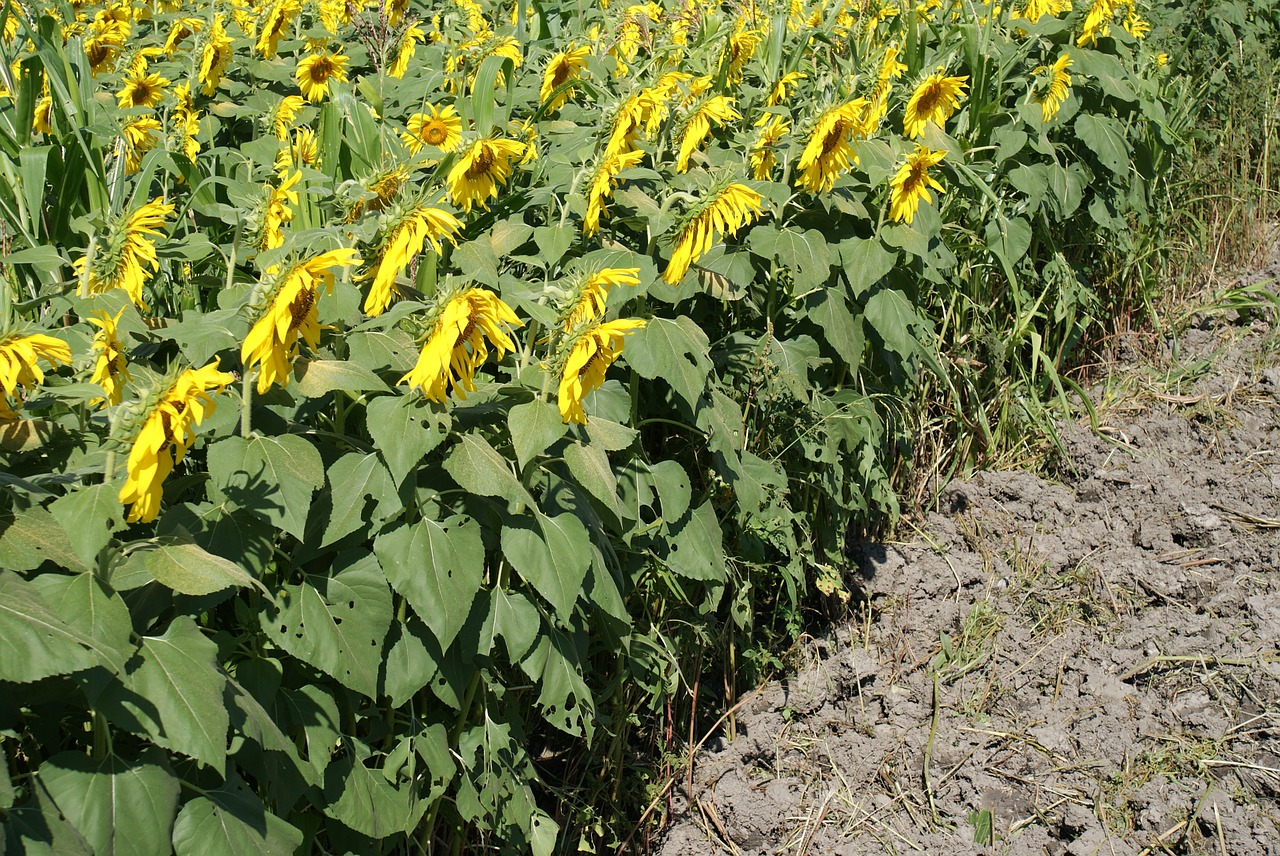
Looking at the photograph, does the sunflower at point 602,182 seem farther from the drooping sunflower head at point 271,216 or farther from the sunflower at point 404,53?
the sunflower at point 404,53

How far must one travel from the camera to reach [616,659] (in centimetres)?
255

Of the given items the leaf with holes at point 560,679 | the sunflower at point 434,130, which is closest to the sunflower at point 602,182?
the sunflower at point 434,130

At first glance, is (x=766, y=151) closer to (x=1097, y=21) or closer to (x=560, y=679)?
(x=560, y=679)

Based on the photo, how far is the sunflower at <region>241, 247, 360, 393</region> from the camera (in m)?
1.62

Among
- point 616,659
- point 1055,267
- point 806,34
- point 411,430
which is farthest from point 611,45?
point 411,430

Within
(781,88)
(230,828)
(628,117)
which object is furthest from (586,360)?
(781,88)

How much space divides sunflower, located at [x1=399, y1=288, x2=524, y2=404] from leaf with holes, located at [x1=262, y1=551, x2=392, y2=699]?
0.29 metres

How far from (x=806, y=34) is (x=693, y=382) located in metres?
1.55

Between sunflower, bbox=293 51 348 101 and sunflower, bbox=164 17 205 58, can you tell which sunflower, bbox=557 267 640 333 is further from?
sunflower, bbox=164 17 205 58

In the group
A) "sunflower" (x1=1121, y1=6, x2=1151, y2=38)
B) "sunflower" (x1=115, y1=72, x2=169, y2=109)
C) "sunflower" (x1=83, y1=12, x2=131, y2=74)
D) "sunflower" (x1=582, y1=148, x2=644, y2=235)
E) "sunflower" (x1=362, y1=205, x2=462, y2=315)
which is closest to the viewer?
"sunflower" (x1=362, y1=205, x2=462, y2=315)

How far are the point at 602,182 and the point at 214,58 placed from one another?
1.96 metres

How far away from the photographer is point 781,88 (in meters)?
3.17

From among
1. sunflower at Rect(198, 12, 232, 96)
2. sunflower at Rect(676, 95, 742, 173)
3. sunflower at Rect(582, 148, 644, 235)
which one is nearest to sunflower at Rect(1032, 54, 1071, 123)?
sunflower at Rect(676, 95, 742, 173)

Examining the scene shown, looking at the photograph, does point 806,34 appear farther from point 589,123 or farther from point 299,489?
point 299,489
